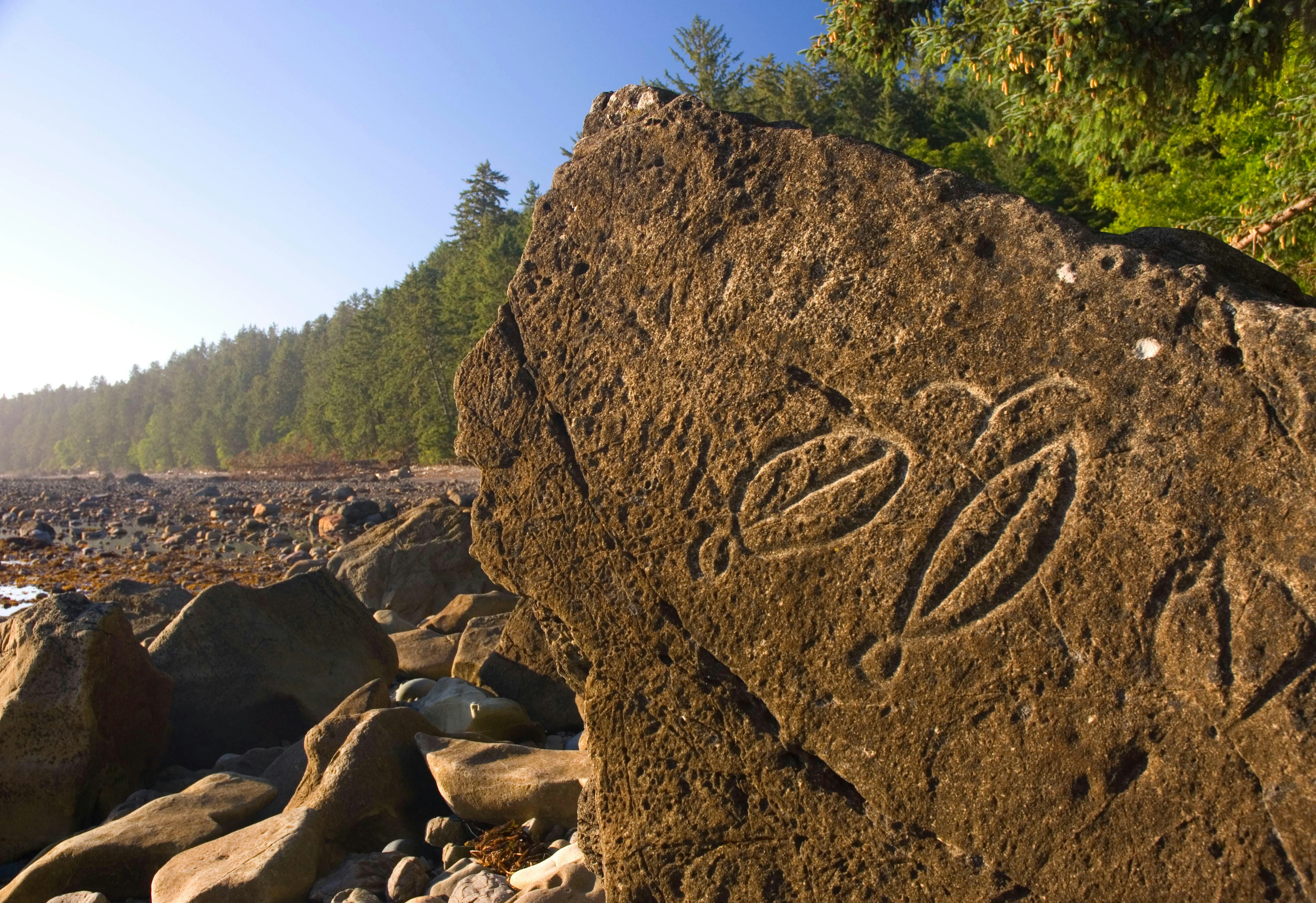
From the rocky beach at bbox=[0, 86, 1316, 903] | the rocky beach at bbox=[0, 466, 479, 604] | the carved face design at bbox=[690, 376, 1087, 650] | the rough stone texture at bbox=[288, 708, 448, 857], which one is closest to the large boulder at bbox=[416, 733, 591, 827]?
the rocky beach at bbox=[0, 86, 1316, 903]

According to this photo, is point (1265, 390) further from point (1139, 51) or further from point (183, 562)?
point (183, 562)

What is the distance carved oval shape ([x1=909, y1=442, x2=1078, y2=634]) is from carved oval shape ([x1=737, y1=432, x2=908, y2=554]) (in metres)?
0.22

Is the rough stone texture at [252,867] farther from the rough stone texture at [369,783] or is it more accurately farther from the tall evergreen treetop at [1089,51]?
the tall evergreen treetop at [1089,51]

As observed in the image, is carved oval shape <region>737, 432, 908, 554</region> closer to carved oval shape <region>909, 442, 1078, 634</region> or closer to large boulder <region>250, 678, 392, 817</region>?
carved oval shape <region>909, 442, 1078, 634</region>

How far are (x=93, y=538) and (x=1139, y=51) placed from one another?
64.5 feet

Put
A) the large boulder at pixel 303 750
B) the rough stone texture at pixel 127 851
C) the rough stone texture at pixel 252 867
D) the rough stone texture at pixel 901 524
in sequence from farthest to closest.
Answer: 1. the large boulder at pixel 303 750
2. the rough stone texture at pixel 127 851
3. the rough stone texture at pixel 252 867
4. the rough stone texture at pixel 901 524

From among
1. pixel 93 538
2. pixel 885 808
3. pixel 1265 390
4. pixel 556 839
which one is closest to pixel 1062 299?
pixel 1265 390

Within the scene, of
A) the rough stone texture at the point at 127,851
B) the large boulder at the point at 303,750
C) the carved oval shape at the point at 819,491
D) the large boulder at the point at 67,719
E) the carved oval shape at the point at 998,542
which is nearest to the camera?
the carved oval shape at the point at 998,542

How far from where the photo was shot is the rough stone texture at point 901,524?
2.10m

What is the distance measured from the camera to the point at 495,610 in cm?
689

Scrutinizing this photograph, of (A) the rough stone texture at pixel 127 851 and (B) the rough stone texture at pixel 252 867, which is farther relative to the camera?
(A) the rough stone texture at pixel 127 851

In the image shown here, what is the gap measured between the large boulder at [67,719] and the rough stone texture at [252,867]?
3.86 ft

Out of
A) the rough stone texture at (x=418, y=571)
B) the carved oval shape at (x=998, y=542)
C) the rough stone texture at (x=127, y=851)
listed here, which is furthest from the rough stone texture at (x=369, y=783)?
the rough stone texture at (x=418, y=571)

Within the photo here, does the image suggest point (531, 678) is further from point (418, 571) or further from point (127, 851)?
point (418, 571)
